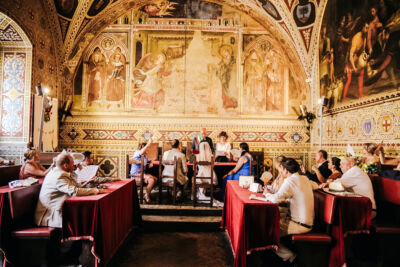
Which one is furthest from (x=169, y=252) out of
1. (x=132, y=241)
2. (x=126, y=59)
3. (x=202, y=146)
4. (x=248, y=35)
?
(x=248, y=35)

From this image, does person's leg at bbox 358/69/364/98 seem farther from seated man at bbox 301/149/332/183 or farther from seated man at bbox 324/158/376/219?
seated man at bbox 324/158/376/219

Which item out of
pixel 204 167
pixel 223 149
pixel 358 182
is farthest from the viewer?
pixel 223 149

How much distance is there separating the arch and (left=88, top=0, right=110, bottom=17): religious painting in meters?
2.73

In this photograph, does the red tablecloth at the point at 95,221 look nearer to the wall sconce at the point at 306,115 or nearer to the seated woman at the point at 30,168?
the seated woman at the point at 30,168

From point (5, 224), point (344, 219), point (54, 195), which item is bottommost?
point (5, 224)


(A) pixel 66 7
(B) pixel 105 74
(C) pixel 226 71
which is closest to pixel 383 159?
(C) pixel 226 71

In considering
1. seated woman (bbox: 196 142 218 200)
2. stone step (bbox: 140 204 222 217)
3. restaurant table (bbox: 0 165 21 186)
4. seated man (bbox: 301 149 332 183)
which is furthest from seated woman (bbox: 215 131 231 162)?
restaurant table (bbox: 0 165 21 186)

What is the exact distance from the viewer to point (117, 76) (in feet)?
31.7

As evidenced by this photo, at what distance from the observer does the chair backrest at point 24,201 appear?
118 inches

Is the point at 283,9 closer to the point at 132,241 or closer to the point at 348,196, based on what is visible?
the point at 348,196

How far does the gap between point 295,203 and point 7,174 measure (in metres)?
5.30

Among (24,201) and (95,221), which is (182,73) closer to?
(24,201)

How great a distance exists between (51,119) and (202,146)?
614 centimetres

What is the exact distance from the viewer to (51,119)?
342 inches
